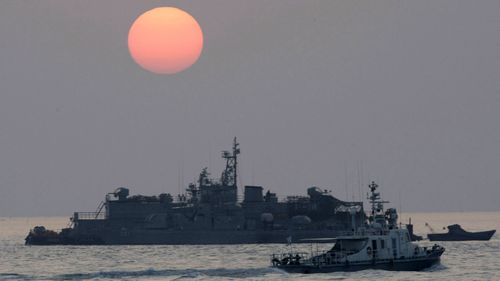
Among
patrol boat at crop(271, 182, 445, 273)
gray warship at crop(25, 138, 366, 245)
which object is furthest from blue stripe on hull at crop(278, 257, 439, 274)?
gray warship at crop(25, 138, 366, 245)

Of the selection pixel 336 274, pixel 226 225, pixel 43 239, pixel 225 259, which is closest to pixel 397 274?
pixel 336 274

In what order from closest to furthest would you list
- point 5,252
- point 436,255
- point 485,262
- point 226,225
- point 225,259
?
point 436,255 → point 485,262 → point 225,259 → point 5,252 → point 226,225

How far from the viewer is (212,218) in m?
171

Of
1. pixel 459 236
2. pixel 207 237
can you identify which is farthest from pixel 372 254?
pixel 459 236

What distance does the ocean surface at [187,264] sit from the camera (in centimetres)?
9594

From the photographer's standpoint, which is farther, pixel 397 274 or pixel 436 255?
pixel 436 255

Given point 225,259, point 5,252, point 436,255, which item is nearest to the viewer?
point 436,255

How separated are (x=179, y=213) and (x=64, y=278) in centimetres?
7505

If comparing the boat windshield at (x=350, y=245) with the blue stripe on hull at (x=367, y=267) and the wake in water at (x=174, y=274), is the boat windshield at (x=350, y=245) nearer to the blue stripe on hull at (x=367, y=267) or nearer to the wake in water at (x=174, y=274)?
the blue stripe on hull at (x=367, y=267)

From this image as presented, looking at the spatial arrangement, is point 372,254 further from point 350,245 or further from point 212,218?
point 212,218

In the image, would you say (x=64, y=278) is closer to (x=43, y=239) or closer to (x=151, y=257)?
(x=151, y=257)

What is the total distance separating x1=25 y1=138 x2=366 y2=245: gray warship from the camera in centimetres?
16938

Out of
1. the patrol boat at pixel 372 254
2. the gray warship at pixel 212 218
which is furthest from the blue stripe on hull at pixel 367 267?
the gray warship at pixel 212 218

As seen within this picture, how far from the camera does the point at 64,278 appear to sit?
97.6m
